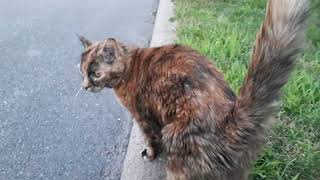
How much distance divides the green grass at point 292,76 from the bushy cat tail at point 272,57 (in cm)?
20

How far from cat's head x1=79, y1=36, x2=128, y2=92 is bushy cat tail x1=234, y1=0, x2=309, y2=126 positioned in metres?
1.01

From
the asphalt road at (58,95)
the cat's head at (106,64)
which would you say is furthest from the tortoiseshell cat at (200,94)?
the asphalt road at (58,95)

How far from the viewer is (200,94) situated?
2510mm

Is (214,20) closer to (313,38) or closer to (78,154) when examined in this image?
(313,38)

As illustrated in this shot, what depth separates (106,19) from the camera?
5484mm

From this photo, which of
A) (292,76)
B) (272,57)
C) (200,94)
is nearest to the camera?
(272,57)

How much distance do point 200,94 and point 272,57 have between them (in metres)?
0.59

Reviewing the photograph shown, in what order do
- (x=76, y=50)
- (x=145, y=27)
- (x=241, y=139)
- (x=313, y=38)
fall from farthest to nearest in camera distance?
(x=145, y=27) → (x=76, y=50) → (x=313, y=38) → (x=241, y=139)

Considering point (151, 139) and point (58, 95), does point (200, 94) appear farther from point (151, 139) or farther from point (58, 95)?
point (58, 95)

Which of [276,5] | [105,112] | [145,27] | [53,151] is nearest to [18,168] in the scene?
[53,151]

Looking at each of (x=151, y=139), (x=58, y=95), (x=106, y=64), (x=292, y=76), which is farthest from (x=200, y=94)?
Result: (x=58, y=95)

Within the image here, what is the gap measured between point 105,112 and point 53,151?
0.63m

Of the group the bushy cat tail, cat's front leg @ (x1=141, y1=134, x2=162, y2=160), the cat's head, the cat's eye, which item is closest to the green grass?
the bushy cat tail

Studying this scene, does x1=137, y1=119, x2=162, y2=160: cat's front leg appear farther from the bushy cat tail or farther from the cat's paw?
the bushy cat tail
